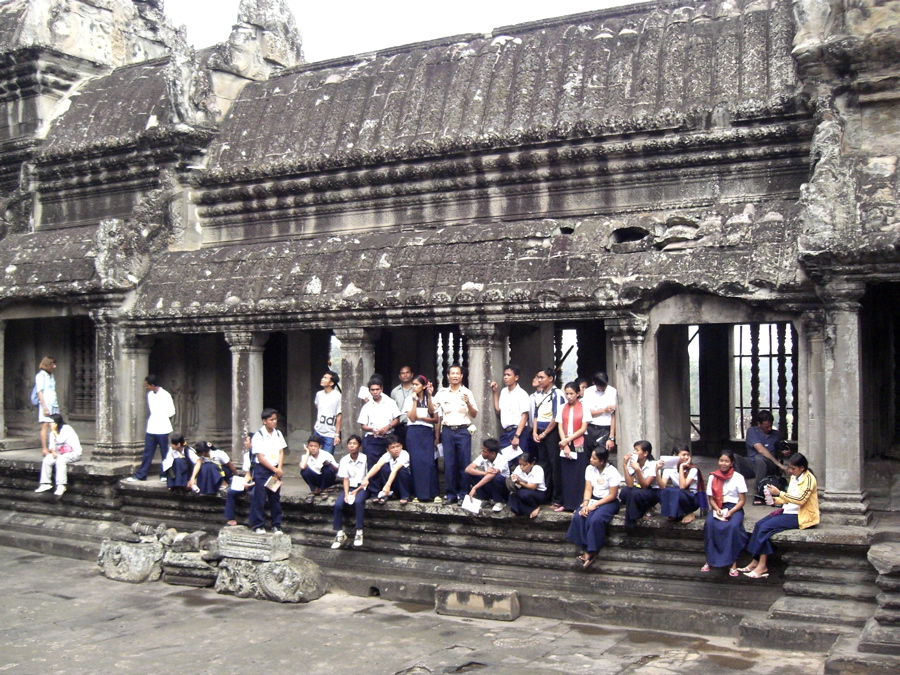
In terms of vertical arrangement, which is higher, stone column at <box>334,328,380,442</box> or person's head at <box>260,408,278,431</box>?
stone column at <box>334,328,380,442</box>

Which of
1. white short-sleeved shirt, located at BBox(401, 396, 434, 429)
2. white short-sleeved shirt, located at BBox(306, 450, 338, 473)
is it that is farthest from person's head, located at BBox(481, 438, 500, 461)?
white short-sleeved shirt, located at BBox(306, 450, 338, 473)

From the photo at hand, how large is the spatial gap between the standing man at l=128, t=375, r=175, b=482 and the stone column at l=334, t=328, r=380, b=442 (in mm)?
2705

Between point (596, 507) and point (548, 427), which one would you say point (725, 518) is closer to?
point (596, 507)

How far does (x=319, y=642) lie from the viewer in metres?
8.49

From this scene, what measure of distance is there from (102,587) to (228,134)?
18.9 ft

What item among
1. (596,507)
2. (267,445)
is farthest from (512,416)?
(267,445)

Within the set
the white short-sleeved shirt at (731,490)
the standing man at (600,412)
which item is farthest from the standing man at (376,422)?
the white short-sleeved shirt at (731,490)

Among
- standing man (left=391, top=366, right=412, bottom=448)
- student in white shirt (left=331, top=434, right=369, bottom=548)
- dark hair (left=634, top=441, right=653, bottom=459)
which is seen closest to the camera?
dark hair (left=634, top=441, right=653, bottom=459)

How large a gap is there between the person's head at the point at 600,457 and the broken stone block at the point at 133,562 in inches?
194

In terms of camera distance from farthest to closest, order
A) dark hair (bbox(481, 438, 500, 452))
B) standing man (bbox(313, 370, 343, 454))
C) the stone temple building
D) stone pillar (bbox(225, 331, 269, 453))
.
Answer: stone pillar (bbox(225, 331, 269, 453))
standing man (bbox(313, 370, 343, 454))
dark hair (bbox(481, 438, 500, 452))
the stone temple building

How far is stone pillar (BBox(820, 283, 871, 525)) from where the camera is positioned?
8.17 m

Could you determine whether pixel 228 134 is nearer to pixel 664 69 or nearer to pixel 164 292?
pixel 164 292

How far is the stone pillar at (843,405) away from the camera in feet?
26.8

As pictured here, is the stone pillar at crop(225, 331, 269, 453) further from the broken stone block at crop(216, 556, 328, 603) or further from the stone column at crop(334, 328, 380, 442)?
the broken stone block at crop(216, 556, 328, 603)
